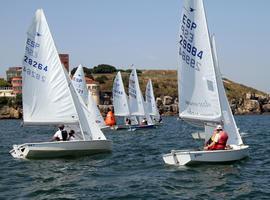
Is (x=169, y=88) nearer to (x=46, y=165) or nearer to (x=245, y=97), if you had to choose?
(x=245, y=97)

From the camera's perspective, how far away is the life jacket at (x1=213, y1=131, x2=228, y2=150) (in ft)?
60.2

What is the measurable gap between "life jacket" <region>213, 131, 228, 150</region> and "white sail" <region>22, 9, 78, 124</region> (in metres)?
6.76

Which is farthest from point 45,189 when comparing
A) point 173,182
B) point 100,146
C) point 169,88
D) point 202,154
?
point 169,88

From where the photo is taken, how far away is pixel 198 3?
1983 cm

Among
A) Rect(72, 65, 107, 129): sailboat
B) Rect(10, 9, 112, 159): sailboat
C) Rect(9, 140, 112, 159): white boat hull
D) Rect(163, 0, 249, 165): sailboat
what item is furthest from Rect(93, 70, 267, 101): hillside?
Rect(163, 0, 249, 165): sailboat

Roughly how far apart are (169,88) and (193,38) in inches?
5446

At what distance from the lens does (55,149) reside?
67.2 ft

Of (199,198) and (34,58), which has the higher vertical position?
(34,58)

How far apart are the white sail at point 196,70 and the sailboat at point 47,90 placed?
13.7 feet

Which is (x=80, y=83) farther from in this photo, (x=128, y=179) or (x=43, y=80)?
(x=128, y=179)

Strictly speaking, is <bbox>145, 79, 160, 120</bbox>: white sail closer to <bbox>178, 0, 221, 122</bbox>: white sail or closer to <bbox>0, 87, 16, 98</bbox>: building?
<bbox>178, 0, 221, 122</bbox>: white sail

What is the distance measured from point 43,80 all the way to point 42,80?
4cm

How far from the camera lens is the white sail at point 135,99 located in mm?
48469

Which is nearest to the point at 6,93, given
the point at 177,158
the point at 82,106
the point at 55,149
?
the point at 82,106
